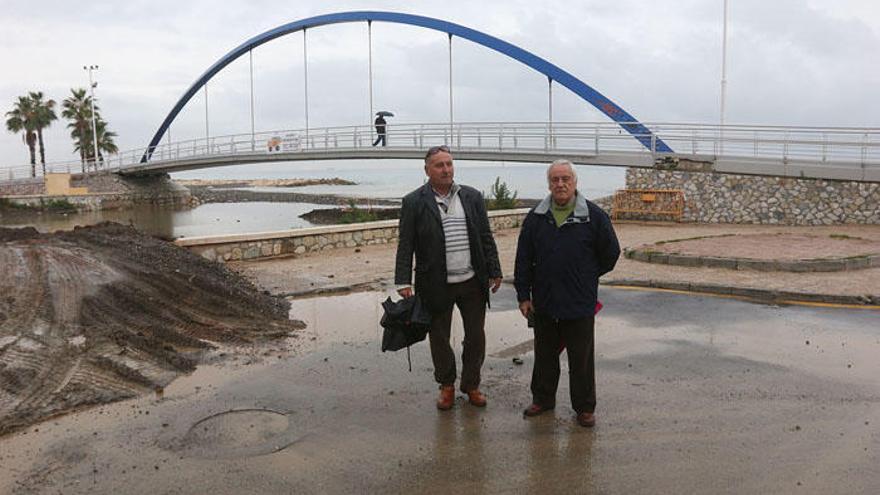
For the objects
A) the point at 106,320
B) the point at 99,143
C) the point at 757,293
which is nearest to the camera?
the point at 106,320

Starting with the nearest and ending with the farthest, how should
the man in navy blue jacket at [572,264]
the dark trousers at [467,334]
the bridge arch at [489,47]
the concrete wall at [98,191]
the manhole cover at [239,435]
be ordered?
the manhole cover at [239,435], the man in navy blue jacket at [572,264], the dark trousers at [467,334], the bridge arch at [489,47], the concrete wall at [98,191]

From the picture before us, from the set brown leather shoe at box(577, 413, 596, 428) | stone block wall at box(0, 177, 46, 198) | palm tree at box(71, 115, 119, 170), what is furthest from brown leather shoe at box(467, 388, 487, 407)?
palm tree at box(71, 115, 119, 170)

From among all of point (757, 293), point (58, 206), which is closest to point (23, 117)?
point (58, 206)

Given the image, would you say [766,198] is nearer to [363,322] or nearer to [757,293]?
[757,293]

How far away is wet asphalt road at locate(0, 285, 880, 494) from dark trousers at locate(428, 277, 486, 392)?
0.74 ft

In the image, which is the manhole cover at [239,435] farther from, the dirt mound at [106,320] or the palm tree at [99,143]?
the palm tree at [99,143]

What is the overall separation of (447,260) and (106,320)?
148 inches

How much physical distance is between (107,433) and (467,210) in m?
2.56

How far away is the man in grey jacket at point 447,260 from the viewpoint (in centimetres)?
432

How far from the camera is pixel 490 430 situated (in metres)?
4.03

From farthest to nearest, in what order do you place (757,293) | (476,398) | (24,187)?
1. (24,187)
2. (757,293)
3. (476,398)

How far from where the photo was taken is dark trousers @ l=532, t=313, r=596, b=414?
13.6ft

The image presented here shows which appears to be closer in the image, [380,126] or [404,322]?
[404,322]

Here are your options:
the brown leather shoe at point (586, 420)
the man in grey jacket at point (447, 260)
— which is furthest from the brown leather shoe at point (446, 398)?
the brown leather shoe at point (586, 420)
